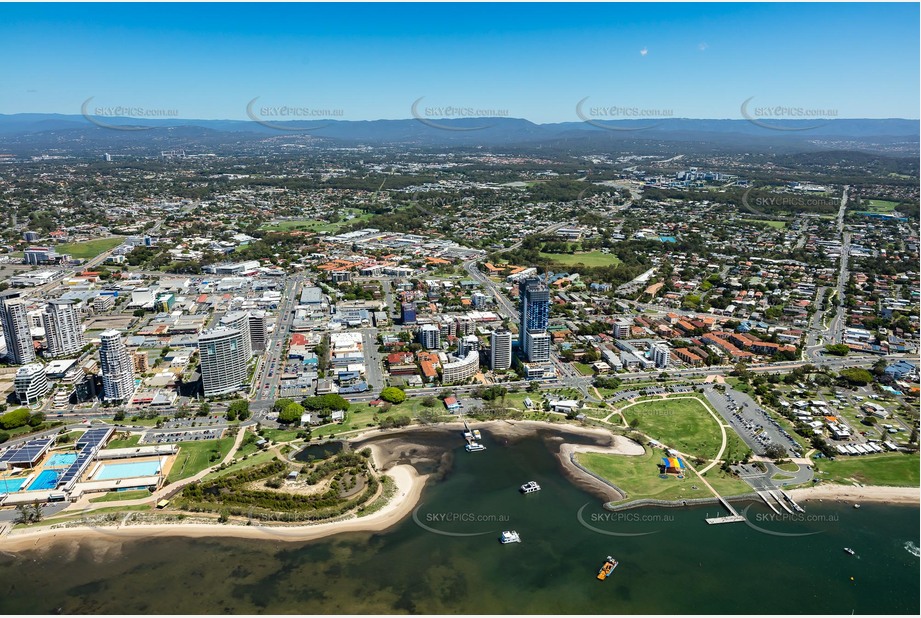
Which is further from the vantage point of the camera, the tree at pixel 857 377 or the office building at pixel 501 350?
the office building at pixel 501 350

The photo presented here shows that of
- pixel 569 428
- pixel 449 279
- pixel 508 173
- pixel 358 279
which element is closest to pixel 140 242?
pixel 358 279

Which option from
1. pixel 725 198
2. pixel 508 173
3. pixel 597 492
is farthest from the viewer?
pixel 508 173

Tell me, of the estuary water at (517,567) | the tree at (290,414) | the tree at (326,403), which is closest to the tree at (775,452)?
the estuary water at (517,567)

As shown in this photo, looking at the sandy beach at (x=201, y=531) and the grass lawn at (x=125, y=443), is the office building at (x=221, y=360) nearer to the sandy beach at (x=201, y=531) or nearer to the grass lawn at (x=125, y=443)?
the grass lawn at (x=125, y=443)

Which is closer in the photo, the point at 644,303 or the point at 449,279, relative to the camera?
the point at 644,303

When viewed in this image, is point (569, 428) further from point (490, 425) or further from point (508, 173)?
point (508, 173)
